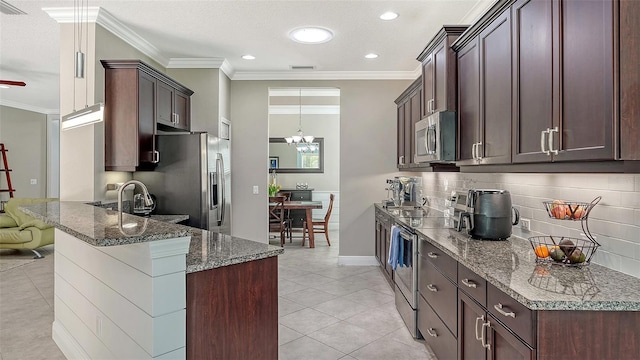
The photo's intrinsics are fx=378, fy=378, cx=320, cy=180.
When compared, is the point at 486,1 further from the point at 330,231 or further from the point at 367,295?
the point at 330,231

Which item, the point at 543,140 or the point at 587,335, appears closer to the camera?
the point at 587,335

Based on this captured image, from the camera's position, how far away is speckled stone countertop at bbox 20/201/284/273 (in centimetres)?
155

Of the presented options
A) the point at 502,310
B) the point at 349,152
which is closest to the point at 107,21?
the point at 349,152

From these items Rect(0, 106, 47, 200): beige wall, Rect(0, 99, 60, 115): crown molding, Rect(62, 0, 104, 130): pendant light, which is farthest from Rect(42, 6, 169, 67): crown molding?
Rect(0, 106, 47, 200): beige wall

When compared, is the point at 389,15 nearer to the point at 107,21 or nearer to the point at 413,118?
the point at 413,118

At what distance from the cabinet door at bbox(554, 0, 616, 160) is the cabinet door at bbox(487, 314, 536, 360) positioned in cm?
77

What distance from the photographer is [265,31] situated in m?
3.91

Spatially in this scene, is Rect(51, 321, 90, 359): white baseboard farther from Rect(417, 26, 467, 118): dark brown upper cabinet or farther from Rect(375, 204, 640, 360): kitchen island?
Rect(417, 26, 467, 118): dark brown upper cabinet

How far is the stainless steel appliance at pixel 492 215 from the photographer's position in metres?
2.37

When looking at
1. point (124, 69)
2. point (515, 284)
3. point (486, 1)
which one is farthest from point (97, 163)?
point (486, 1)

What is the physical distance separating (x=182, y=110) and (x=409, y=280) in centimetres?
329

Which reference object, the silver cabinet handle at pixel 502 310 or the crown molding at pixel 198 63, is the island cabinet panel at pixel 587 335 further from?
the crown molding at pixel 198 63

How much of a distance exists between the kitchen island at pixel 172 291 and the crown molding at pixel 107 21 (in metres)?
2.00

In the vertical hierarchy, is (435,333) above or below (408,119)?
below
